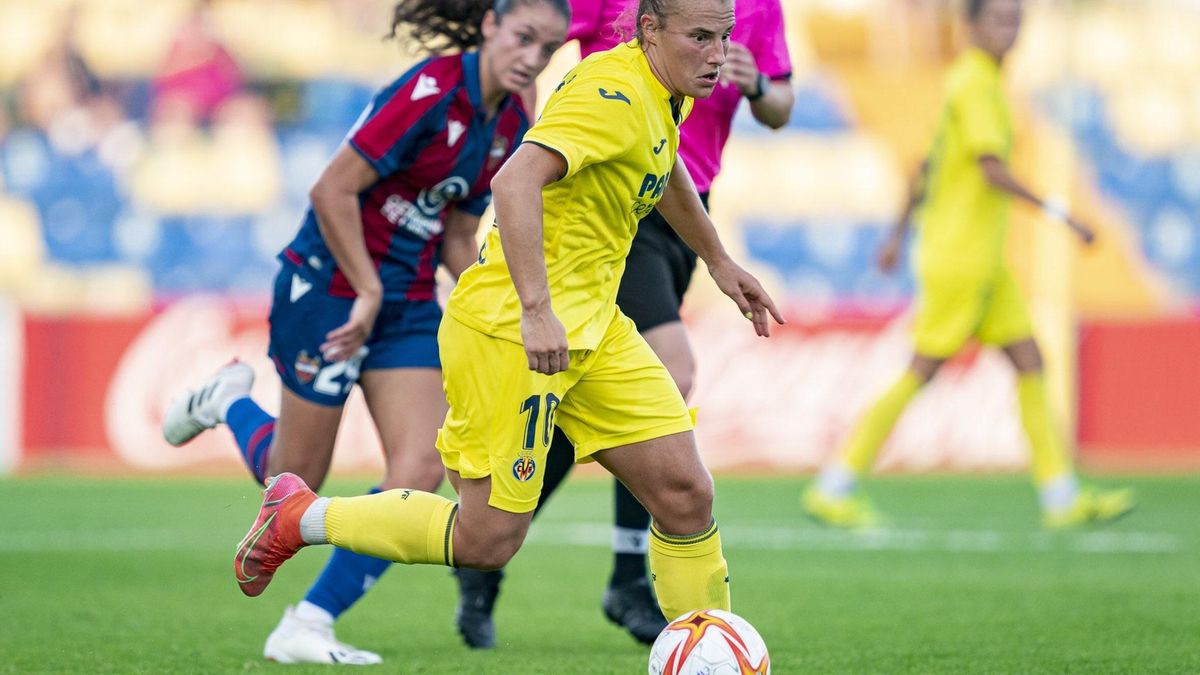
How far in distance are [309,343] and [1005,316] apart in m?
4.84

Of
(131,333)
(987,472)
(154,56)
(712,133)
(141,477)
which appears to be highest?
(712,133)

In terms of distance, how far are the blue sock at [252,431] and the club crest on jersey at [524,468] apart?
132 cm

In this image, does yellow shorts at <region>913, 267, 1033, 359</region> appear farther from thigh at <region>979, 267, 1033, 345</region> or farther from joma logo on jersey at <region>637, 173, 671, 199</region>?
joma logo on jersey at <region>637, 173, 671, 199</region>

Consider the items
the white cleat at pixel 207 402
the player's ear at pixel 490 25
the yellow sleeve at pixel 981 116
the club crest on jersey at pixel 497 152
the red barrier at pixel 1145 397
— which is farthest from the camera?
the red barrier at pixel 1145 397

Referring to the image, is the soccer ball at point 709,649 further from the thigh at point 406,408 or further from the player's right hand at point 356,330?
the player's right hand at point 356,330

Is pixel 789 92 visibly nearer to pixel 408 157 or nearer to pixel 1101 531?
pixel 408 157

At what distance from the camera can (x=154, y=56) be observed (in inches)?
723

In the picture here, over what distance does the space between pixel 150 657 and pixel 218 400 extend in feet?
3.80

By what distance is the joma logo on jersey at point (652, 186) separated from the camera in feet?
12.5

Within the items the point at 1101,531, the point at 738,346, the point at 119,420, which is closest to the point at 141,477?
the point at 119,420

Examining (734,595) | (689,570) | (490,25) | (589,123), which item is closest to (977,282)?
(734,595)

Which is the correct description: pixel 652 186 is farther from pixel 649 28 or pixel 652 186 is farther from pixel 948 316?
pixel 948 316

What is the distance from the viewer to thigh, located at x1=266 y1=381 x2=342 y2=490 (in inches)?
195

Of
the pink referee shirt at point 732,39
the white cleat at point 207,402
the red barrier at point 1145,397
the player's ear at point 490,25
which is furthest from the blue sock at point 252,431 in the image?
the red barrier at point 1145,397
